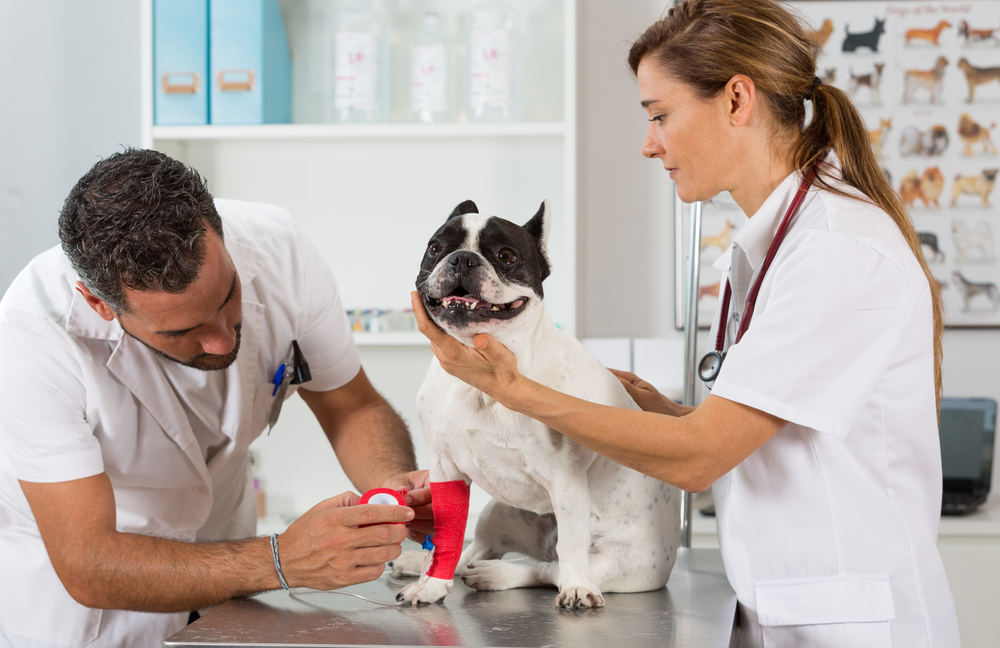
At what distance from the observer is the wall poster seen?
2.17 m

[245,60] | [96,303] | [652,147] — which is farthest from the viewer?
[245,60]

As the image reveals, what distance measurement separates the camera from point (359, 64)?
6.74 ft

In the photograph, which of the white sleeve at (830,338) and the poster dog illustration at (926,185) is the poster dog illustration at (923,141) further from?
the white sleeve at (830,338)

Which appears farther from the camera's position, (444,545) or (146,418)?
(146,418)

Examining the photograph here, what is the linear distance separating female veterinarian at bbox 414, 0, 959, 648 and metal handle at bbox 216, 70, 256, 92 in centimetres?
140

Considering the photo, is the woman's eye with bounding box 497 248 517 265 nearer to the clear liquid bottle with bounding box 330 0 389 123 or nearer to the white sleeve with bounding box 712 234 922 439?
the white sleeve with bounding box 712 234 922 439

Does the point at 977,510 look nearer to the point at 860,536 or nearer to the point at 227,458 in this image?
the point at 860,536

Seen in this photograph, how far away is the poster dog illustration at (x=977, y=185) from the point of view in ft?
7.13

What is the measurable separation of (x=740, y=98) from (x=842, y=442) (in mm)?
445

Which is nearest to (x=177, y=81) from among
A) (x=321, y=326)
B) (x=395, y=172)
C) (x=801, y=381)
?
(x=395, y=172)

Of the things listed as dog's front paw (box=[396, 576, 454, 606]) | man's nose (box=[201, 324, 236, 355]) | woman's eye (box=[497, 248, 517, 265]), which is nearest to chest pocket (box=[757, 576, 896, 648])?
dog's front paw (box=[396, 576, 454, 606])

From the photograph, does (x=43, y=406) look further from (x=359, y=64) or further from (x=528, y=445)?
(x=359, y=64)

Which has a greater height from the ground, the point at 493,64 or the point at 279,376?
the point at 493,64

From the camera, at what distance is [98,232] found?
1.06m
